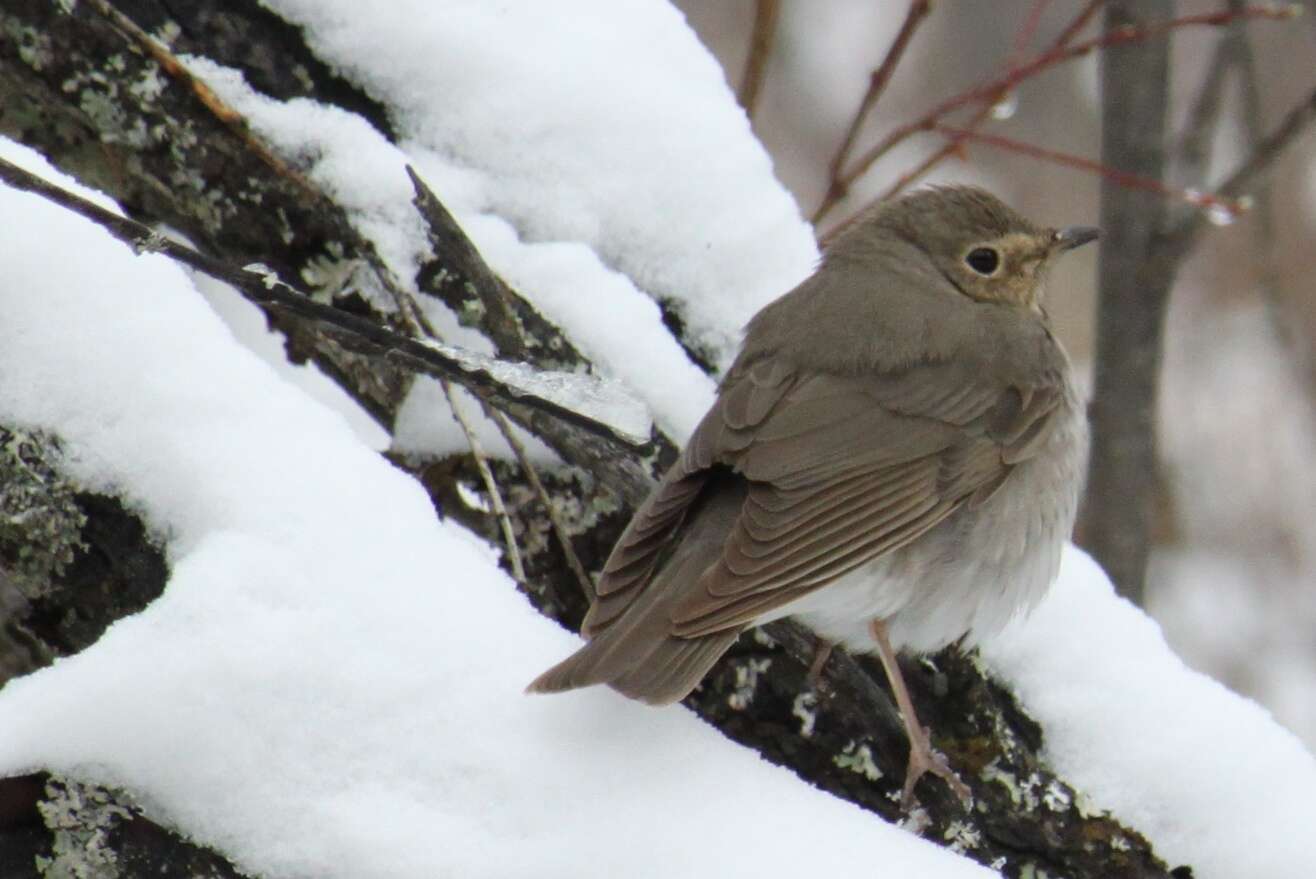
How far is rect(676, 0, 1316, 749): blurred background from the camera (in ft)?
24.8

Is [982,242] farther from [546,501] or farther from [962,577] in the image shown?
[546,501]

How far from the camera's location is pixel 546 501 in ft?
10.0

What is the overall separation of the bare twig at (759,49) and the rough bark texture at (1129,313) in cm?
85

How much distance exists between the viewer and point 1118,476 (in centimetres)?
412

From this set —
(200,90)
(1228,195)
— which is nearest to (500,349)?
(200,90)

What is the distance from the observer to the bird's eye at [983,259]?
3984mm

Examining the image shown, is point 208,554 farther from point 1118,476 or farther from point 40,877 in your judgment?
point 1118,476

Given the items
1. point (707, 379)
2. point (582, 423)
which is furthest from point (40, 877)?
point (707, 379)

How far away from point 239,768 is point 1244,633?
6.58 meters

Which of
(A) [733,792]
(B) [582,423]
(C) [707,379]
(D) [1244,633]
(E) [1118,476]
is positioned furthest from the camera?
(D) [1244,633]

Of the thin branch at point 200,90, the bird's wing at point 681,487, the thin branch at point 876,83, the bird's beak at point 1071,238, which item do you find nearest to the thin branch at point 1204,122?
the bird's beak at point 1071,238

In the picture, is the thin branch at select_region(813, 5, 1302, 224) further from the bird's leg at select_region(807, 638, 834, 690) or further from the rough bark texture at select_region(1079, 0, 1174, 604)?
the bird's leg at select_region(807, 638, 834, 690)

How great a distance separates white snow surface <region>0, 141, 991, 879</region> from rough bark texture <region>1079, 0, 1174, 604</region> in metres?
A: 2.02

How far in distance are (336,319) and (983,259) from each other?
80.5 inches
